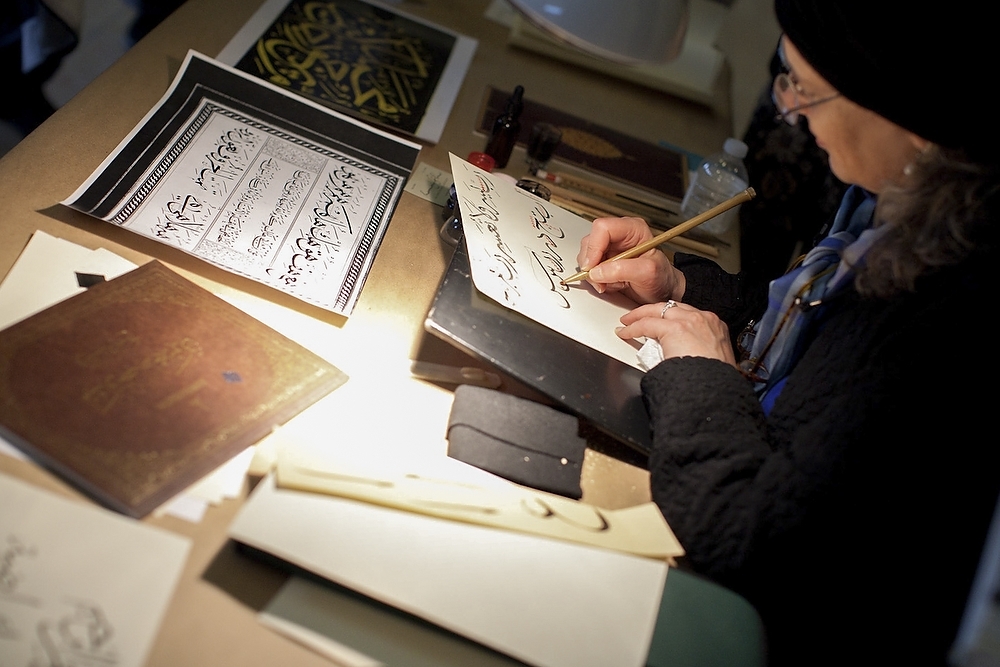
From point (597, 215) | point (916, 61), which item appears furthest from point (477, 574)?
point (597, 215)

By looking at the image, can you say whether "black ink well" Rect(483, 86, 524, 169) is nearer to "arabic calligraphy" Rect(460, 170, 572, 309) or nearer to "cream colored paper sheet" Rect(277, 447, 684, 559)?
"arabic calligraphy" Rect(460, 170, 572, 309)

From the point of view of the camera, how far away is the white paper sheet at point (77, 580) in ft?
1.90

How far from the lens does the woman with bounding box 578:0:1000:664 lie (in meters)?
0.80

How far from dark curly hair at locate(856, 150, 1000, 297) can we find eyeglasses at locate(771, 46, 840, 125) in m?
0.16

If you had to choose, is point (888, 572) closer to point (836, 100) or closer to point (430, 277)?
point (836, 100)

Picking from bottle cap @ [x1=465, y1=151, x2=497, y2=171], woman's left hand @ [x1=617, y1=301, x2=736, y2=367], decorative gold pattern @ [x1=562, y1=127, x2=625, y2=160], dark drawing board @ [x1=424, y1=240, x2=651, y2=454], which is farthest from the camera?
decorative gold pattern @ [x1=562, y1=127, x2=625, y2=160]

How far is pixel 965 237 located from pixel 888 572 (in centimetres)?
38

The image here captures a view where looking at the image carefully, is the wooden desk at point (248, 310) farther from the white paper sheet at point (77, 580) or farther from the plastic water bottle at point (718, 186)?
the plastic water bottle at point (718, 186)

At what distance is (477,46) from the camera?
1.82 meters

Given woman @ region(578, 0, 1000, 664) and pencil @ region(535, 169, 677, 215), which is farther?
pencil @ region(535, 169, 677, 215)

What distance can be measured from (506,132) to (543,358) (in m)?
0.63

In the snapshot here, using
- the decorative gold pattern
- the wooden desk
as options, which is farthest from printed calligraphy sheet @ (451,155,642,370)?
the decorative gold pattern

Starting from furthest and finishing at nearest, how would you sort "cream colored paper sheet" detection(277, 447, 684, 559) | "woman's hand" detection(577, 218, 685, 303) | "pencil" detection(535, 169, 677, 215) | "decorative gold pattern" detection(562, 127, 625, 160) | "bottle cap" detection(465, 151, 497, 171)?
"decorative gold pattern" detection(562, 127, 625, 160), "pencil" detection(535, 169, 677, 215), "bottle cap" detection(465, 151, 497, 171), "woman's hand" detection(577, 218, 685, 303), "cream colored paper sheet" detection(277, 447, 684, 559)

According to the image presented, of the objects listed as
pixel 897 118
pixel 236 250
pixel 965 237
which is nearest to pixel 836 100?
pixel 897 118
